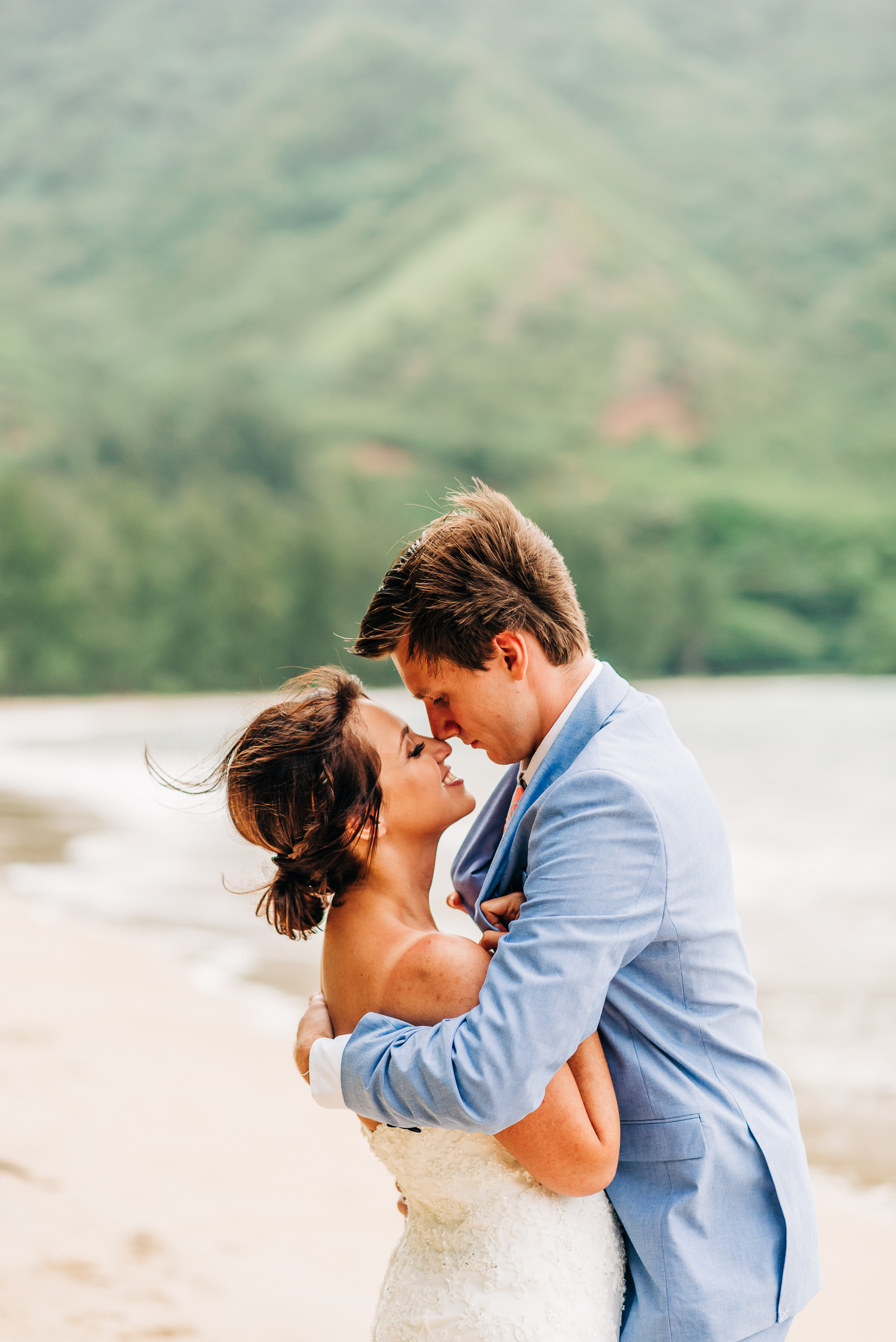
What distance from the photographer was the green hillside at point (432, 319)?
6644 cm

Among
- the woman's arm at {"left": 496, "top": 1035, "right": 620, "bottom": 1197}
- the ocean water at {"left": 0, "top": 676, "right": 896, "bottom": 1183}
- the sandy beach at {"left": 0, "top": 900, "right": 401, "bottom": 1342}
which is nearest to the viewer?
the woman's arm at {"left": 496, "top": 1035, "right": 620, "bottom": 1197}

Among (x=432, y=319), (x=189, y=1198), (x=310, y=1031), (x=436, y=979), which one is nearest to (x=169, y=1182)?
(x=189, y=1198)

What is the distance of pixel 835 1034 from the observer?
8.12m

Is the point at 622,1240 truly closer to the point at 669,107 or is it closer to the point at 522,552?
the point at 522,552

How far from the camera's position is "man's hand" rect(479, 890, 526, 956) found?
1759mm

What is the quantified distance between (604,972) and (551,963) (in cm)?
7

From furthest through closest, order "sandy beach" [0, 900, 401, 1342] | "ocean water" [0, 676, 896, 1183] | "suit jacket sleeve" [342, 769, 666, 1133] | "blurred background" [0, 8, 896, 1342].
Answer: "ocean water" [0, 676, 896, 1183] < "blurred background" [0, 8, 896, 1342] < "sandy beach" [0, 900, 401, 1342] < "suit jacket sleeve" [342, 769, 666, 1133]

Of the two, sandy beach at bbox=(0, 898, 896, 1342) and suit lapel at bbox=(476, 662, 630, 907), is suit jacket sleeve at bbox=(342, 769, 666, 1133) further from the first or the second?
sandy beach at bbox=(0, 898, 896, 1342)

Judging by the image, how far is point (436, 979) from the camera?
5.74 ft

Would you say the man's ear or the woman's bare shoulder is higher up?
the man's ear

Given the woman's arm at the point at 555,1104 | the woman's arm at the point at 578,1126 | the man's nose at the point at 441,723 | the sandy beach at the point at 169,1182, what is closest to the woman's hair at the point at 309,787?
the man's nose at the point at 441,723

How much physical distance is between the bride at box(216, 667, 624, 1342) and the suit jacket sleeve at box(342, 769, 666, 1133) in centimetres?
12

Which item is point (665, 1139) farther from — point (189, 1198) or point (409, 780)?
point (189, 1198)

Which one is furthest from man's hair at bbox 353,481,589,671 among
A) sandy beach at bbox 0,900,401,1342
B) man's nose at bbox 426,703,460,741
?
sandy beach at bbox 0,900,401,1342
